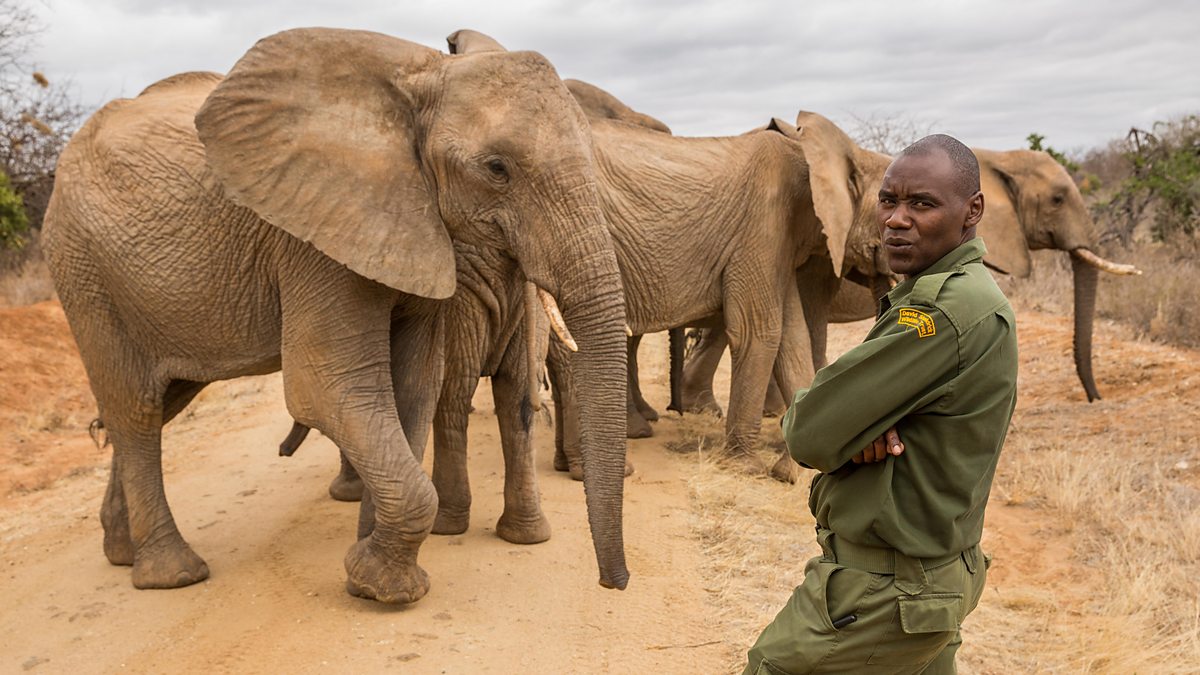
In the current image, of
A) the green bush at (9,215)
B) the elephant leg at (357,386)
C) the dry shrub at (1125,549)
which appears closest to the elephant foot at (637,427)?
the dry shrub at (1125,549)

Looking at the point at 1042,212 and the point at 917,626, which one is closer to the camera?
the point at 917,626

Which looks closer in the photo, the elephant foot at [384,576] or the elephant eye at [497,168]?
the elephant eye at [497,168]

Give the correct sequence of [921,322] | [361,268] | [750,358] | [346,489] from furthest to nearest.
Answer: [750,358]
[346,489]
[361,268]
[921,322]

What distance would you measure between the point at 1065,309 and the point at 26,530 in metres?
12.4

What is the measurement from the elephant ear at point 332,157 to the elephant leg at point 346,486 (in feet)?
9.41

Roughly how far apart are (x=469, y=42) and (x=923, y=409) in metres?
3.69

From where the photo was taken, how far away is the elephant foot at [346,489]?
7129 mm

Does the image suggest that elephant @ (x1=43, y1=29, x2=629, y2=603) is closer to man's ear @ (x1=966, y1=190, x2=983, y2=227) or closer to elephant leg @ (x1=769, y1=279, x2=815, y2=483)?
man's ear @ (x1=966, y1=190, x2=983, y2=227)

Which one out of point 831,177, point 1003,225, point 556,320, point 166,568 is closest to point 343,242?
point 556,320

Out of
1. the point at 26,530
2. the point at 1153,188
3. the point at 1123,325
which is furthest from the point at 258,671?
the point at 1153,188

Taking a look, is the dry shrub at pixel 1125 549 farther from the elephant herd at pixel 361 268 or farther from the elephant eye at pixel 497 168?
the elephant eye at pixel 497 168

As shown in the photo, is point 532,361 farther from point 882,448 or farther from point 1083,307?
point 1083,307

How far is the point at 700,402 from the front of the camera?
10.5 m

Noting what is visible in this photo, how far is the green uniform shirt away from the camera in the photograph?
2340mm
